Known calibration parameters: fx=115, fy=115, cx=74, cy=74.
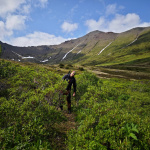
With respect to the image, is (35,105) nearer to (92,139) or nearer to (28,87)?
(92,139)

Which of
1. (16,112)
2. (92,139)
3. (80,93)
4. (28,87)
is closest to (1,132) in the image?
(16,112)

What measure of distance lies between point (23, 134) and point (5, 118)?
53.2 inches

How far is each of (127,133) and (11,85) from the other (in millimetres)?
11309

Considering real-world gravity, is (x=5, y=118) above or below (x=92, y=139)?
above

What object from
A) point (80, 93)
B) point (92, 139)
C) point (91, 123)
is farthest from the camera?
point (80, 93)

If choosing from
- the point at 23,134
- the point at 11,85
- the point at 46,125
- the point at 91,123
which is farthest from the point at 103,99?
the point at 11,85

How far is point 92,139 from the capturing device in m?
5.01

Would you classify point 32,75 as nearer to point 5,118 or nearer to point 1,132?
point 5,118

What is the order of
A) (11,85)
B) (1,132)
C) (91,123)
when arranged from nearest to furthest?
(1,132)
(91,123)
(11,85)

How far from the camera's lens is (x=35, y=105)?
278 inches

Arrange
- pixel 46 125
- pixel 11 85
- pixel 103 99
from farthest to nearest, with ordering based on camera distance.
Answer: pixel 11 85 → pixel 103 99 → pixel 46 125

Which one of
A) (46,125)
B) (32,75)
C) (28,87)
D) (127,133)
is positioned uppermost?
(32,75)

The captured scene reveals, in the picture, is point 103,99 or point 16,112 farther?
point 103,99

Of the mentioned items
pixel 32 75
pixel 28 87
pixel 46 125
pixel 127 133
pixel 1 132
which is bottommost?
pixel 46 125
